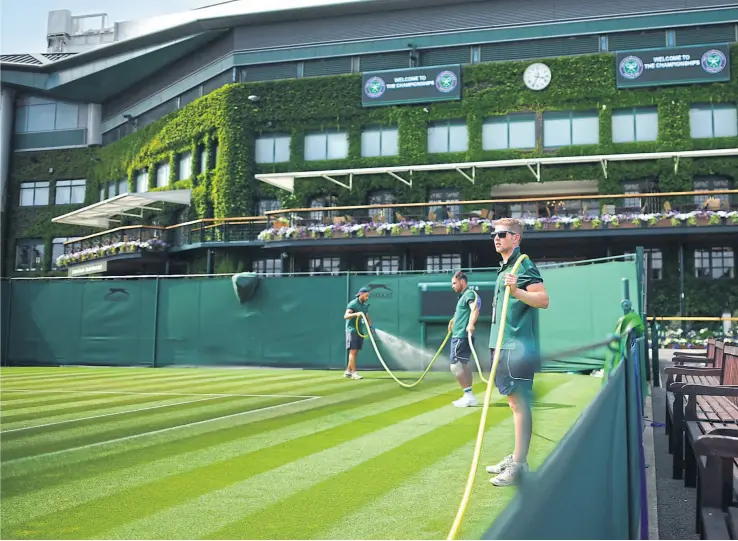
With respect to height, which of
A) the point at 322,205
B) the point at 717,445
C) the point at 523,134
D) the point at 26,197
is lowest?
the point at 717,445

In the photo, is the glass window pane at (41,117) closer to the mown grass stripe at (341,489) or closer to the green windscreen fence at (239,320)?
the green windscreen fence at (239,320)

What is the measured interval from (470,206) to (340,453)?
2802cm

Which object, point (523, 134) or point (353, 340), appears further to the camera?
point (523, 134)

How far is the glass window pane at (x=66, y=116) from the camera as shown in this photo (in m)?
51.7

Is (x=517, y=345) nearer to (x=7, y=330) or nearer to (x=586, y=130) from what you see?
(x=7, y=330)

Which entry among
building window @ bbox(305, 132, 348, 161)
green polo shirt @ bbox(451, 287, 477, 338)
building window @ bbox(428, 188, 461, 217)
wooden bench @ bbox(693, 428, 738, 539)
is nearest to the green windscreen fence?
green polo shirt @ bbox(451, 287, 477, 338)

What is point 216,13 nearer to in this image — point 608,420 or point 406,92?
point 406,92

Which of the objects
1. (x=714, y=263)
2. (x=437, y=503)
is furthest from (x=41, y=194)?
(x=437, y=503)

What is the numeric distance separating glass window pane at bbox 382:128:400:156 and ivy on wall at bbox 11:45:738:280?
1.24 ft

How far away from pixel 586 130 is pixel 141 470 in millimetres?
31261

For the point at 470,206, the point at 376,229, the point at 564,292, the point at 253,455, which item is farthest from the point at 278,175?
the point at 253,455

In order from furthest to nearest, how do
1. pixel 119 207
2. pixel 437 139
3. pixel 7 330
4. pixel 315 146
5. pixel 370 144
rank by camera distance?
pixel 119 207
pixel 315 146
pixel 370 144
pixel 437 139
pixel 7 330

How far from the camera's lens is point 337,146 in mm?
37312

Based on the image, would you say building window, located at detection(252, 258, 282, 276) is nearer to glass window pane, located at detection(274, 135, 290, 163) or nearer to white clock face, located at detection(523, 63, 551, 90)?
glass window pane, located at detection(274, 135, 290, 163)
